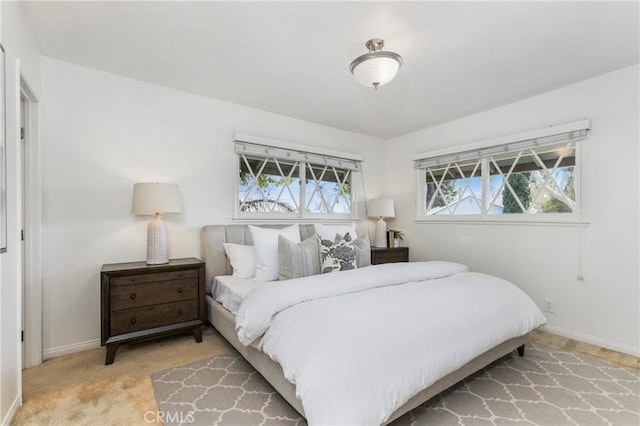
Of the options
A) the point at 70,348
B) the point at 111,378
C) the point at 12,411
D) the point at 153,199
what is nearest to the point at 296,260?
the point at 153,199

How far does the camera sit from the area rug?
168 cm

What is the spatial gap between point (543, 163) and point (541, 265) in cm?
109

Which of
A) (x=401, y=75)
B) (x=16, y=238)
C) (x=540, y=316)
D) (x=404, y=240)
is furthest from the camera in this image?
(x=404, y=240)

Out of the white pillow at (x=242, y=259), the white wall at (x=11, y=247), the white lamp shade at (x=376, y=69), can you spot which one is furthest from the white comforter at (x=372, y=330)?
the white lamp shade at (x=376, y=69)

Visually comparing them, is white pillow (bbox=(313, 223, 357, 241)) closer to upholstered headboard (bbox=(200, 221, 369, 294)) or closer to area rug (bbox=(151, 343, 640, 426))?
upholstered headboard (bbox=(200, 221, 369, 294))

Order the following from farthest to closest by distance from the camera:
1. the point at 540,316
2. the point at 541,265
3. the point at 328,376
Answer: the point at 541,265 < the point at 540,316 < the point at 328,376

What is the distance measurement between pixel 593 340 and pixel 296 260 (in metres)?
2.85

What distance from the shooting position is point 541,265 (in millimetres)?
3141

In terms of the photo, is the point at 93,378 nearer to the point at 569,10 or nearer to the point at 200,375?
the point at 200,375

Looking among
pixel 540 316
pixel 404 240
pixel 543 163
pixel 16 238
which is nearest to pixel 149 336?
pixel 16 238

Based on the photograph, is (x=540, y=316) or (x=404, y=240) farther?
(x=404, y=240)

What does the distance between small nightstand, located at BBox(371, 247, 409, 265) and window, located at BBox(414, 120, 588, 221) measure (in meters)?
0.61

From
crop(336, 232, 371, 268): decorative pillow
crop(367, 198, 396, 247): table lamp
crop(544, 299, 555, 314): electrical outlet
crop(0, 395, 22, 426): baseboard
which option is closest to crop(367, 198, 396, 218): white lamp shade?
crop(367, 198, 396, 247): table lamp

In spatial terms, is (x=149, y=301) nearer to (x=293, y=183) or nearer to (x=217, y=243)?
(x=217, y=243)
